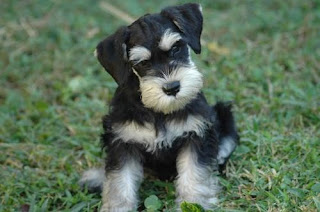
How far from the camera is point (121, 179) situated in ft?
14.0

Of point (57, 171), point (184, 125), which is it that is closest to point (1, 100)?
point (57, 171)

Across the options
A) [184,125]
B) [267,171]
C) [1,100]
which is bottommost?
[1,100]

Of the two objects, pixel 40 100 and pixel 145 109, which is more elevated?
pixel 145 109

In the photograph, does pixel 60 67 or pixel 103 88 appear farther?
pixel 60 67

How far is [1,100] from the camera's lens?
6.71 m

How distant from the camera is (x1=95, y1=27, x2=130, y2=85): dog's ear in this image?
4.12 metres

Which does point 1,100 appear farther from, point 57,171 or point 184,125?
point 184,125

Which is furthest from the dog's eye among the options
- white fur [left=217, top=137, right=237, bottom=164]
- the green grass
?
the green grass

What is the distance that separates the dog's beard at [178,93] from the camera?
3.90 meters

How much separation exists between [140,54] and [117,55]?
0.20 m

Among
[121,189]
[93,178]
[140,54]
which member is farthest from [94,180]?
[140,54]

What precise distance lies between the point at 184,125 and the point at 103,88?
257cm

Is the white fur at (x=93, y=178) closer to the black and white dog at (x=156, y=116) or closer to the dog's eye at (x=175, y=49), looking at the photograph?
the black and white dog at (x=156, y=116)

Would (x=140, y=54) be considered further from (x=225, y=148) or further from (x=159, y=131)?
(x=225, y=148)
